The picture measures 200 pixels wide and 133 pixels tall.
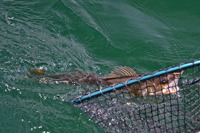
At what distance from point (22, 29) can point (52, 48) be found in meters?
1.17

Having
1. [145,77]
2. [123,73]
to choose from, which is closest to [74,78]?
[123,73]

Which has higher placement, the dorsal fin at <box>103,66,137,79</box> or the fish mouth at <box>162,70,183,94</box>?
the fish mouth at <box>162,70,183,94</box>

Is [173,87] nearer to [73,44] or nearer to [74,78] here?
[74,78]

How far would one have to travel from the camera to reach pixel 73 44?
5680 mm

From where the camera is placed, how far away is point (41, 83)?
468 centimetres

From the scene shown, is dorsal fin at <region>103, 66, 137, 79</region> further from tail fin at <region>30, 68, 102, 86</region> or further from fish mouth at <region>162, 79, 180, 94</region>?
fish mouth at <region>162, 79, 180, 94</region>

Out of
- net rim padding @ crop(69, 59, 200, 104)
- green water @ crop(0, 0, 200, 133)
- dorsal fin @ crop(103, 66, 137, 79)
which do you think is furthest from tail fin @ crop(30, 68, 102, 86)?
net rim padding @ crop(69, 59, 200, 104)

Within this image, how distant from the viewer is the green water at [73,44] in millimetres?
4242

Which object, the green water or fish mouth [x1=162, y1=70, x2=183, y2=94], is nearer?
fish mouth [x1=162, y1=70, x2=183, y2=94]

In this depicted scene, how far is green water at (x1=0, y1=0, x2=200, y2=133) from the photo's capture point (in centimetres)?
424

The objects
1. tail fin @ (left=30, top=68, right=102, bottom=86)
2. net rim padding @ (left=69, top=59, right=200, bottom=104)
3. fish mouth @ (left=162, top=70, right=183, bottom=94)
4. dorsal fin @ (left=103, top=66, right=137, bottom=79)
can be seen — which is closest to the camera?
net rim padding @ (left=69, top=59, right=200, bottom=104)

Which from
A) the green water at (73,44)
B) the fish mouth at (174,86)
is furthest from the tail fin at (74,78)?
the fish mouth at (174,86)

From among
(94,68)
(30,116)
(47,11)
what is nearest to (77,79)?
(94,68)

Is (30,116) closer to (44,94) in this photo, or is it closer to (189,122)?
(44,94)
